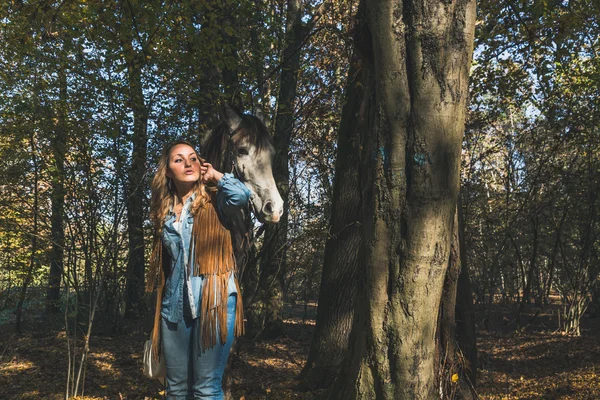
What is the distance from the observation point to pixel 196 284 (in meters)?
2.41

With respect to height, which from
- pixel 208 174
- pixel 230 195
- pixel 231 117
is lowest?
pixel 230 195

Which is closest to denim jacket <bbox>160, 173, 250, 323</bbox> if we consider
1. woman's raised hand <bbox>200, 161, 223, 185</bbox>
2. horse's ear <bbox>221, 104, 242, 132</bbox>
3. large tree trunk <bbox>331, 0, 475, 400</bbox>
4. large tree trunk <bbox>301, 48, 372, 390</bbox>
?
woman's raised hand <bbox>200, 161, 223, 185</bbox>

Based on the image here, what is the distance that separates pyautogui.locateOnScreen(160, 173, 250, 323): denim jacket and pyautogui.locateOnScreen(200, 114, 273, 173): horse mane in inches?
36.5

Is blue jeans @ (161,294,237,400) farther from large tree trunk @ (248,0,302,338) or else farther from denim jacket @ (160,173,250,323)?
large tree trunk @ (248,0,302,338)

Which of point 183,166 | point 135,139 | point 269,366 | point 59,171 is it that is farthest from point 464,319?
point 59,171

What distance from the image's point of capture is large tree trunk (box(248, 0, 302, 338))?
8086mm

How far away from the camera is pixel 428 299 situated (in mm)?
2367

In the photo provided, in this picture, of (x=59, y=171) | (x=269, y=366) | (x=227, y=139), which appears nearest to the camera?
(x=227, y=139)

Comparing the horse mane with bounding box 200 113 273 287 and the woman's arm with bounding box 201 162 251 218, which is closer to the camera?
the woman's arm with bounding box 201 162 251 218

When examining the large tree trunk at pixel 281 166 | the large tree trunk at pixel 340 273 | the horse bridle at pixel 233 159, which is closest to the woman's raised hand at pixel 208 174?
the horse bridle at pixel 233 159

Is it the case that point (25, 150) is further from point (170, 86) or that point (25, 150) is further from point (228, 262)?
point (228, 262)

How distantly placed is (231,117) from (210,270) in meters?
1.61

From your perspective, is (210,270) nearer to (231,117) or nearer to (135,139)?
(231,117)

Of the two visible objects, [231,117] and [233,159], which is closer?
[233,159]
